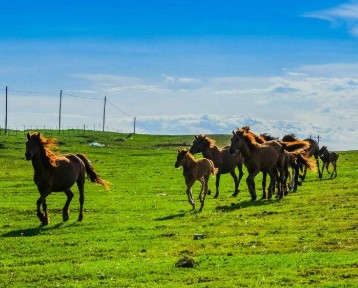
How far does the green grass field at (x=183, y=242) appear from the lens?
16.1m

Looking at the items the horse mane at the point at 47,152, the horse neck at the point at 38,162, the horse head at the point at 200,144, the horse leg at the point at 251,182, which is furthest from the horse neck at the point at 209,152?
the horse neck at the point at 38,162

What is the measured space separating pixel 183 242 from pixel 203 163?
10079 millimetres

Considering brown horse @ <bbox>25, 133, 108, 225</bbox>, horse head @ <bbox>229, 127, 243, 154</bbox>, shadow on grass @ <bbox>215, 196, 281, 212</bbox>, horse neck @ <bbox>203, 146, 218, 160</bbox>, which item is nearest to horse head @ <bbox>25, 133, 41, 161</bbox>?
brown horse @ <bbox>25, 133, 108, 225</bbox>

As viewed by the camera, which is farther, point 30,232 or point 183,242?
point 30,232

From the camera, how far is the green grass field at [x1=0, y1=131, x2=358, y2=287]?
16.1 m

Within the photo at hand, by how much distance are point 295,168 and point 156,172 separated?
24.7 metres

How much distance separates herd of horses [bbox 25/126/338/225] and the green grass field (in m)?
1.27

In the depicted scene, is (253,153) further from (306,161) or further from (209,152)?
(306,161)

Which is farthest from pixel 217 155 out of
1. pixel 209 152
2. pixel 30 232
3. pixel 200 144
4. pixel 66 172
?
pixel 30 232

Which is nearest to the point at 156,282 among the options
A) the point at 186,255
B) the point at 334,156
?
the point at 186,255

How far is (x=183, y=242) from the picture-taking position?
2108 cm

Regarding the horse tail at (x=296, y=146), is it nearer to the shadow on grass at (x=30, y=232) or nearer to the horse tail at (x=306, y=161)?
the horse tail at (x=306, y=161)

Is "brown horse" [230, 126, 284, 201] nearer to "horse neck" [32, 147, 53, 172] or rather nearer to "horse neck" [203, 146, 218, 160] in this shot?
"horse neck" [203, 146, 218, 160]

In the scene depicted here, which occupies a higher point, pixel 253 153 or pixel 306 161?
pixel 253 153
